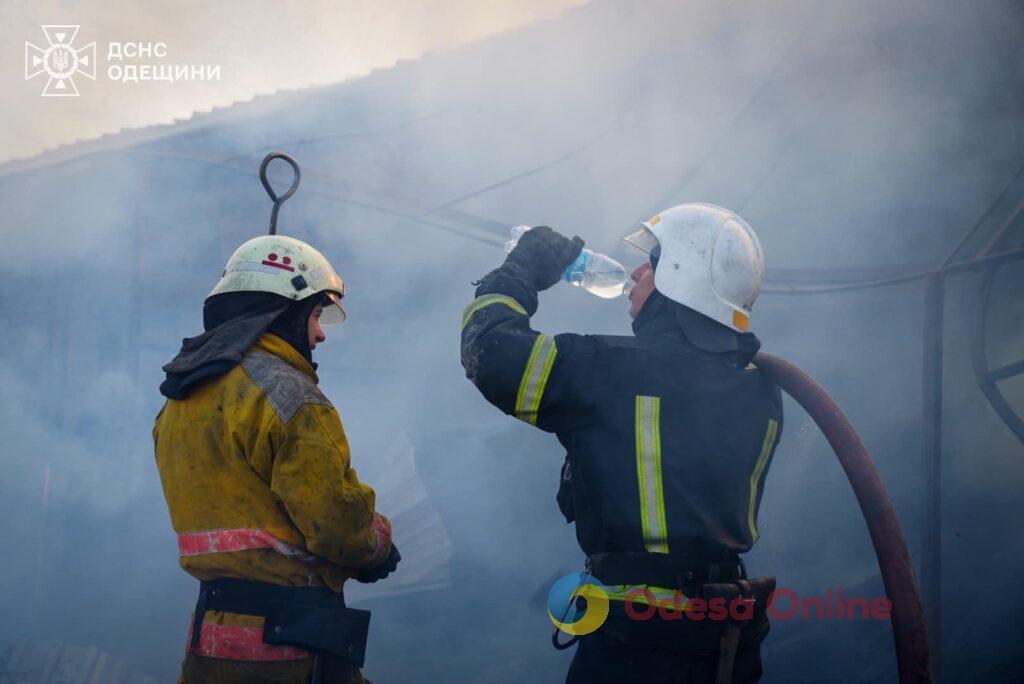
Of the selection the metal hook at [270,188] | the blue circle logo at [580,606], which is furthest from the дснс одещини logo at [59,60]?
the blue circle logo at [580,606]

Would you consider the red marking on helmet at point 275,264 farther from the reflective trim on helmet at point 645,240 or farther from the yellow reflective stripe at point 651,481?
the yellow reflective stripe at point 651,481

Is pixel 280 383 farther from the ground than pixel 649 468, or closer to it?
farther from the ground

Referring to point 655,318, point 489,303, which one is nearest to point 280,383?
point 489,303

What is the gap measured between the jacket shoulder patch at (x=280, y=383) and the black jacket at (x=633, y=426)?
497 millimetres

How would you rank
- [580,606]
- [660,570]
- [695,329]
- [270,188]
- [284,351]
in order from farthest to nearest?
[270,188] < [284,351] < [695,329] < [580,606] < [660,570]

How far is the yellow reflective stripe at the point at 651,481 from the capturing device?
2.06m

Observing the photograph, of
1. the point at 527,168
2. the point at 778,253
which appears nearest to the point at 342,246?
the point at 527,168

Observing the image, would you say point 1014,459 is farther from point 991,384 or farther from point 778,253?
point 778,253

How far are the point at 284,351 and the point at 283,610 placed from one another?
79 centimetres

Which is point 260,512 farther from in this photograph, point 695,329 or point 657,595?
point 695,329

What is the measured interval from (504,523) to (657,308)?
10.5 ft

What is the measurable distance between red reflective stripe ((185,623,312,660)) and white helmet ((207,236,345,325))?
40.8 inches

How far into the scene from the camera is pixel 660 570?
206cm

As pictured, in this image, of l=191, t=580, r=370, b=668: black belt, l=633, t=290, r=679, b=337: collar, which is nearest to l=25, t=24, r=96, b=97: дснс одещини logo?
l=191, t=580, r=370, b=668: black belt
